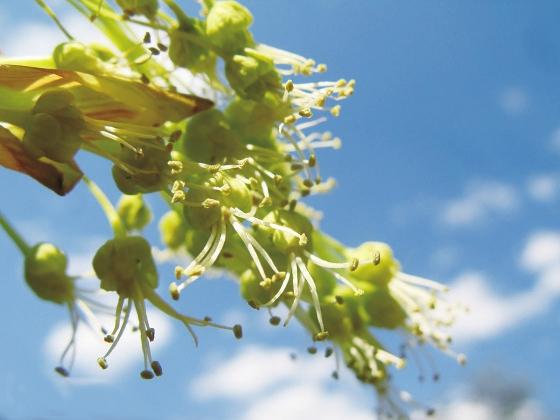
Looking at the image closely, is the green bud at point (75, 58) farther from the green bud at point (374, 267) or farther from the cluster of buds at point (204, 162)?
the green bud at point (374, 267)

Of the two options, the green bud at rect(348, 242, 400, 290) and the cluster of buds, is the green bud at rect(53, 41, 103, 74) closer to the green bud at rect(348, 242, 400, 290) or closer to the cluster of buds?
the cluster of buds

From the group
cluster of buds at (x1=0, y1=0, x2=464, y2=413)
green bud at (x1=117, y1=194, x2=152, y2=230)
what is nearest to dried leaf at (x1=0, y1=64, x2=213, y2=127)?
cluster of buds at (x1=0, y1=0, x2=464, y2=413)

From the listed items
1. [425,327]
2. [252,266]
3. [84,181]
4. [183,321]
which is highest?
[425,327]

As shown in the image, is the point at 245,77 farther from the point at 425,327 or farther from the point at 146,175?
the point at 425,327

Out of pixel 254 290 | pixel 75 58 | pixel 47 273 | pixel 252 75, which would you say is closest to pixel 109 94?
pixel 75 58

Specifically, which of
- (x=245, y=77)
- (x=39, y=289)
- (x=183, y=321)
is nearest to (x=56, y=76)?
(x=245, y=77)

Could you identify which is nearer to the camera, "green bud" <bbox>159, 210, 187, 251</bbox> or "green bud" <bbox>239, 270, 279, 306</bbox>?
"green bud" <bbox>239, 270, 279, 306</bbox>

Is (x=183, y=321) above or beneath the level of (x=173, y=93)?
beneath
